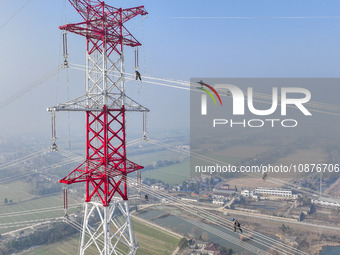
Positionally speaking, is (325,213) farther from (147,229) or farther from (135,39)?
(135,39)

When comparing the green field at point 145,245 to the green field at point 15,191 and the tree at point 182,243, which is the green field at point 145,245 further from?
the green field at point 15,191

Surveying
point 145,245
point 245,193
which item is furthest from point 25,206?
point 245,193

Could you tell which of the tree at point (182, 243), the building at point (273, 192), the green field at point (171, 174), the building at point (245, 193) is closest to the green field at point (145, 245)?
the tree at point (182, 243)

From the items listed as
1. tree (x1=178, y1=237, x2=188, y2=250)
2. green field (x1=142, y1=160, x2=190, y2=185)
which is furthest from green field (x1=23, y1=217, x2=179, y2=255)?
green field (x1=142, y1=160, x2=190, y2=185)

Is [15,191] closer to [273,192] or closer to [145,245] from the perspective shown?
[145,245]

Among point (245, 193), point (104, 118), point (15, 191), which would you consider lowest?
point (245, 193)
